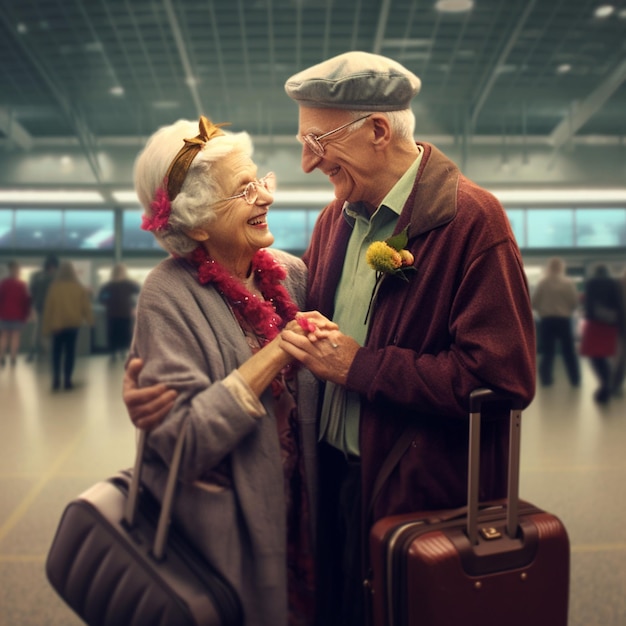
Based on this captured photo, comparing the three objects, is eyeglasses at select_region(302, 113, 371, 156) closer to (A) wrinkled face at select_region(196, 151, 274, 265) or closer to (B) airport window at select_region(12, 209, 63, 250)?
(A) wrinkled face at select_region(196, 151, 274, 265)

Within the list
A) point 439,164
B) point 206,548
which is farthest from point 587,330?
point 206,548

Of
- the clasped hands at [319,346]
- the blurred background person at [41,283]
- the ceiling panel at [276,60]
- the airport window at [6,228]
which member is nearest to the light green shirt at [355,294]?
the clasped hands at [319,346]

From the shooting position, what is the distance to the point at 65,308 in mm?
3535

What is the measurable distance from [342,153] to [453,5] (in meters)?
1.95

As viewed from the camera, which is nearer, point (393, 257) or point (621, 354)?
point (393, 257)

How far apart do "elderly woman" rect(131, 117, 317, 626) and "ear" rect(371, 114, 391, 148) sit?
0.25 metres

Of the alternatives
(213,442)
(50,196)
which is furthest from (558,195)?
(213,442)

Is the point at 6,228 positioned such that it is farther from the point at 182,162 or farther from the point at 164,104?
the point at 182,162

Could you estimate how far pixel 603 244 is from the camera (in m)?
3.58

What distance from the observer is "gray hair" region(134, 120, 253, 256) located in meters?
1.33

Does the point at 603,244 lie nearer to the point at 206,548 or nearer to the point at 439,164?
the point at 439,164

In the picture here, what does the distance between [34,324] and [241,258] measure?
8.28 ft

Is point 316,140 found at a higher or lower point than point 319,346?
higher

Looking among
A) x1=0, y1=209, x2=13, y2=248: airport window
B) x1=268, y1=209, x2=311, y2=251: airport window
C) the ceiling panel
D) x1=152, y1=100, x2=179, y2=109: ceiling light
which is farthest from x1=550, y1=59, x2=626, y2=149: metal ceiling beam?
x1=0, y1=209, x2=13, y2=248: airport window
